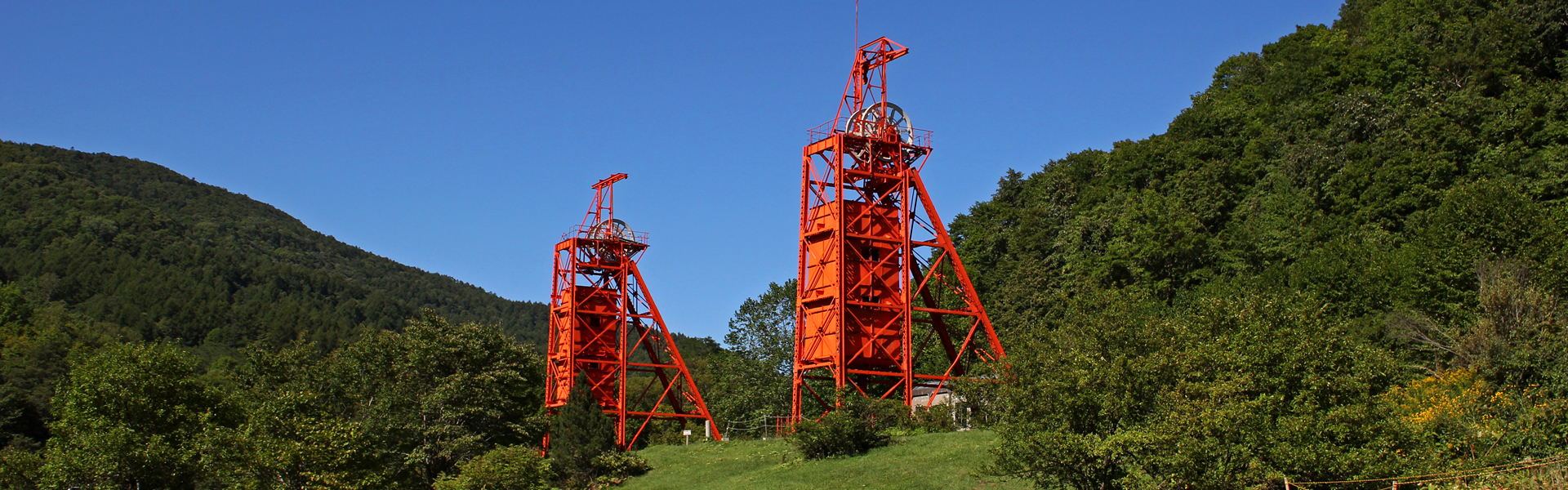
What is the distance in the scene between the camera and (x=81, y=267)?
430ft

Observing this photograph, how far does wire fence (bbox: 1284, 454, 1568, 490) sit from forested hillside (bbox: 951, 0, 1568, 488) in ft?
1.01

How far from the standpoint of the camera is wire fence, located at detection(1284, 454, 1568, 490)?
19.5 metres

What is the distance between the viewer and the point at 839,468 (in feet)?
111

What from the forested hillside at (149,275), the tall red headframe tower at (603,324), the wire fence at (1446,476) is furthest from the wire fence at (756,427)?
the forested hillside at (149,275)

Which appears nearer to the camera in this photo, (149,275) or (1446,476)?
(1446,476)

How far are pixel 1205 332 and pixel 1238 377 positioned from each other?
12.6 feet

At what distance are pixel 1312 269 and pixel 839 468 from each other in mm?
21031

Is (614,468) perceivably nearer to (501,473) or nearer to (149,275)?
(501,473)

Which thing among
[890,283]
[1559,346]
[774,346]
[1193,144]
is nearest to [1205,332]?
[1559,346]

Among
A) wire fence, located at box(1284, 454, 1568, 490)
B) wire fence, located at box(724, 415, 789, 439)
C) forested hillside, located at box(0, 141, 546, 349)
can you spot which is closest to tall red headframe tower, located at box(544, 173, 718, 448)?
wire fence, located at box(724, 415, 789, 439)

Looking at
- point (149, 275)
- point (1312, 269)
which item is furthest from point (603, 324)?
point (149, 275)

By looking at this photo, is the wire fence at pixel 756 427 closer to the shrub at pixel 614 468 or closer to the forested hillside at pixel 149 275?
the shrub at pixel 614 468

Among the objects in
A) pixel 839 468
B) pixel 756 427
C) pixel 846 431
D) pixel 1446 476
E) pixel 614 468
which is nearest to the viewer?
pixel 1446 476

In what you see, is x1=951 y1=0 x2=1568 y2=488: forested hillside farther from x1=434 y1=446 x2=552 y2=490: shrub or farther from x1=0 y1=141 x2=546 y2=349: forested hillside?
x1=0 y1=141 x2=546 y2=349: forested hillside
